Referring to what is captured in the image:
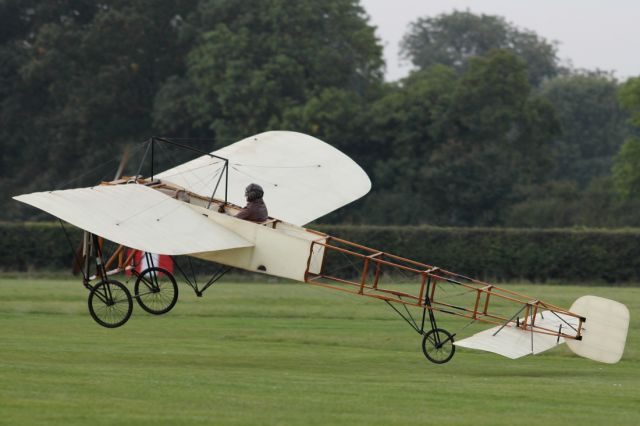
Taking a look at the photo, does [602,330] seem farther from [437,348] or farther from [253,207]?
[253,207]

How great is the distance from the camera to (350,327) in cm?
2420

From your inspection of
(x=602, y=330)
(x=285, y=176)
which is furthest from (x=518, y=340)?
(x=285, y=176)

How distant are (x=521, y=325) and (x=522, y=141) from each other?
A: 4642 centimetres

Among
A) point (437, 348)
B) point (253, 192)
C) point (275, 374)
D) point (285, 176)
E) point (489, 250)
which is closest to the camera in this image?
point (275, 374)

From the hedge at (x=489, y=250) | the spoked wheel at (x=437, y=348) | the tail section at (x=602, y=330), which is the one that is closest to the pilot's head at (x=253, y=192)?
the spoked wheel at (x=437, y=348)

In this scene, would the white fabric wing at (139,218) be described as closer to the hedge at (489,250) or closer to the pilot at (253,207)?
the pilot at (253,207)

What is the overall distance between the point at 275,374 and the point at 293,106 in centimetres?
4464

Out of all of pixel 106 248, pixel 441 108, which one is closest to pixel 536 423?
pixel 106 248

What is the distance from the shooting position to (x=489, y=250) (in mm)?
39969

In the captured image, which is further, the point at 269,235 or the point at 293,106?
the point at 293,106

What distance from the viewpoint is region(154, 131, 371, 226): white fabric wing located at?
20.2 m

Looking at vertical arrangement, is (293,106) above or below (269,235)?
above

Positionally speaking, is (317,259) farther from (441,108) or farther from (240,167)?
(441,108)

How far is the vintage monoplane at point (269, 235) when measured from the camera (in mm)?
16641
